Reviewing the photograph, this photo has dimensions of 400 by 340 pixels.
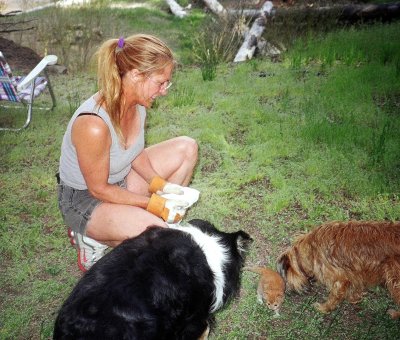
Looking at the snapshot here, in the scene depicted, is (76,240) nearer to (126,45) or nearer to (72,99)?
(126,45)

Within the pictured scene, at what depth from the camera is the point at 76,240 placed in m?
2.83

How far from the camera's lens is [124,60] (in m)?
2.32

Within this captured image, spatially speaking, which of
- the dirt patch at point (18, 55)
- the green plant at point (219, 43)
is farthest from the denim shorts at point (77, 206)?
the dirt patch at point (18, 55)

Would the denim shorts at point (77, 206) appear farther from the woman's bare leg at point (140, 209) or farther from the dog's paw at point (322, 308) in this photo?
the dog's paw at point (322, 308)

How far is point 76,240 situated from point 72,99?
374 centimetres

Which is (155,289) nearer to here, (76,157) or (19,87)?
(76,157)

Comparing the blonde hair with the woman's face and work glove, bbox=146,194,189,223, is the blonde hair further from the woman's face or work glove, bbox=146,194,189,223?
work glove, bbox=146,194,189,223

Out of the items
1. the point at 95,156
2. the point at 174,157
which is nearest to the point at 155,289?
the point at 95,156

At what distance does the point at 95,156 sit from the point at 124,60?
0.61 metres

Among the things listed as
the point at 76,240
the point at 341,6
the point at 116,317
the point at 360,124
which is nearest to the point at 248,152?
the point at 360,124

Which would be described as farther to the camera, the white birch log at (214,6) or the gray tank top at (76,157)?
the white birch log at (214,6)

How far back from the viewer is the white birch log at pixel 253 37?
24.1 feet

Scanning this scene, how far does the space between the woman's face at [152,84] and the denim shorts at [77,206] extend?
811 mm

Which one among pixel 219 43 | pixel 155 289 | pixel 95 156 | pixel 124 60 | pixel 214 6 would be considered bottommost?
pixel 214 6
